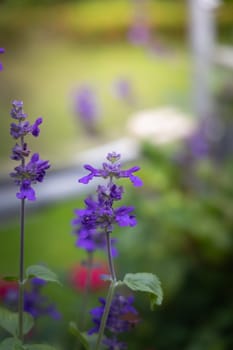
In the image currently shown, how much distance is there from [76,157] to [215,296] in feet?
5.11

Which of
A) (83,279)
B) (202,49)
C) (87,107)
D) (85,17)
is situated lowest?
(83,279)

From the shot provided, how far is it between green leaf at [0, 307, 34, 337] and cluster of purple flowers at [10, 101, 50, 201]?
183mm

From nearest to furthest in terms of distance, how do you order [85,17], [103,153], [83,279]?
[83,279], [85,17], [103,153]

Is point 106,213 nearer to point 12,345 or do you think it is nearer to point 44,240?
point 12,345

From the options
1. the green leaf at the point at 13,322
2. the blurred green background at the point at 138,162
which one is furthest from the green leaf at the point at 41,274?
the blurred green background at the point at 138,162

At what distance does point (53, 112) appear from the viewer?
126 inches

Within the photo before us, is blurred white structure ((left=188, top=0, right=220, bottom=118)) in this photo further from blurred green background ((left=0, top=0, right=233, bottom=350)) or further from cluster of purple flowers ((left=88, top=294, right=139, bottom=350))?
cluster of purple flowers ((left=88, top=294, right=139, bottom=350))

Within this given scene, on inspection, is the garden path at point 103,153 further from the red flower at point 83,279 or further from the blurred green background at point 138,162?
the red flower at point 83,279

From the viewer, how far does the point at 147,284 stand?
743 mm

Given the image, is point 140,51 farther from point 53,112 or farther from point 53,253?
point 53,253

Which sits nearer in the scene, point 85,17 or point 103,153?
point 85,17

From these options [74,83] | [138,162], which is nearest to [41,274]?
[138,162]

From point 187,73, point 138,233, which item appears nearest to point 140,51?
point 187,73

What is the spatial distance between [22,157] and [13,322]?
9.0 inches
